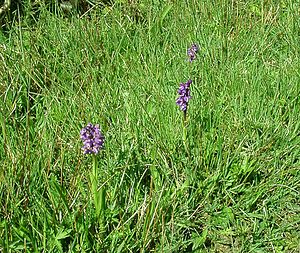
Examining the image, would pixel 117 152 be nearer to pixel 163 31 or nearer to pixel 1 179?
pixel 1 179

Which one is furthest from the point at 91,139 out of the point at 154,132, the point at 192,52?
the point at 192,52

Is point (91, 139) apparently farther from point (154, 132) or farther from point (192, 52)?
point (192, 52)

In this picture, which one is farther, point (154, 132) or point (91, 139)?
point (154, 132)

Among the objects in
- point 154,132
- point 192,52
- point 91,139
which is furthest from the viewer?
point 192,52

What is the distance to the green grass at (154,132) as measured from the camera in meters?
1.95

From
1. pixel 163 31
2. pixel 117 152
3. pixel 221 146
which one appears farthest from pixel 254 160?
pixel 163 31

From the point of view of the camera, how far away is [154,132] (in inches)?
93.5

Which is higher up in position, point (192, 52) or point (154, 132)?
point (192, 52)

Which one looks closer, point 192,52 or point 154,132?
point 154,132

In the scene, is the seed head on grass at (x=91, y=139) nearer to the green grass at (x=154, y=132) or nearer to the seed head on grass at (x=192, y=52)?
the green grass at (x=154, y=132)

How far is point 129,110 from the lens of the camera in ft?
8.24

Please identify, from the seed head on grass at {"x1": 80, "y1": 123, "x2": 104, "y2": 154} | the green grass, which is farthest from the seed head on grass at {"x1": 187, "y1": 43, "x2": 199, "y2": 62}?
the seed head on grass at {"x1": 80, "y1": 123, "x2": 104, "y2": 154}

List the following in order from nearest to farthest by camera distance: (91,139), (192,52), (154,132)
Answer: (91,139)
(154,132)
(192,52)

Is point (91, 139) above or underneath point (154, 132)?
above
